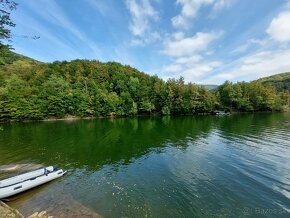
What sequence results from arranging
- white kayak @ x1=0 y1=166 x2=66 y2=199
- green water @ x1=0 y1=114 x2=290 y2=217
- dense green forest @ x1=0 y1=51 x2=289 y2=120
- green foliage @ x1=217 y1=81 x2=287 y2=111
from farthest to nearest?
green foliage @ x1=217 y1=81 x2=287 y2=111 → dense green forest @ x1=0 y1=51 x2=289 y2=120 → white kayak @ x1=0 y1=166 x2=66 y2=199 → green water @ x1=0 y1=114 x2=290 y2=217

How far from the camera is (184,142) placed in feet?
107

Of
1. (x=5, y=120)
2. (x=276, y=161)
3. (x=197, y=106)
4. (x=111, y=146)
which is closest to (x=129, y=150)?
(x=111, y=146)

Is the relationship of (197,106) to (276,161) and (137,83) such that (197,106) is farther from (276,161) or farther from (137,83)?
(276,161)

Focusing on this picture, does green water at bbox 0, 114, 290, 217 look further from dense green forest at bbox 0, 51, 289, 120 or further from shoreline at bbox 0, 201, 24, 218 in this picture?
dense green forest at bbox 0, 51, 289, 120

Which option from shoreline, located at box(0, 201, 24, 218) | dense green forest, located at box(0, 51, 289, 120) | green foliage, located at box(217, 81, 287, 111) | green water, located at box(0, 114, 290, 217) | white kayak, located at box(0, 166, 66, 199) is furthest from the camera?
green foliage, located at box(217, 81, 287, 111)

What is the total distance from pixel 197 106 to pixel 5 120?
74.0m

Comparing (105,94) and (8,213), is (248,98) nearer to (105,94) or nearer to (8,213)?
(105,94)

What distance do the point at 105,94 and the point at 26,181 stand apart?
6853 centimetres

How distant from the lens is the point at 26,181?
16000 mm

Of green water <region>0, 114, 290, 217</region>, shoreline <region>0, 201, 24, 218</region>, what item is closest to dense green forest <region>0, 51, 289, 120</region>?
green water <region>0, 114, 290, 217</region>

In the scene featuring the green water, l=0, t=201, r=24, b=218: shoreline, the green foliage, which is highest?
the green foliage

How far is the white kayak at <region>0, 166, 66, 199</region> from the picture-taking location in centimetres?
1481

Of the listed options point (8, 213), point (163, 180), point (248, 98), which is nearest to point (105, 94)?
point (163, 180)

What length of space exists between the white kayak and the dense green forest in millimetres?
55357
